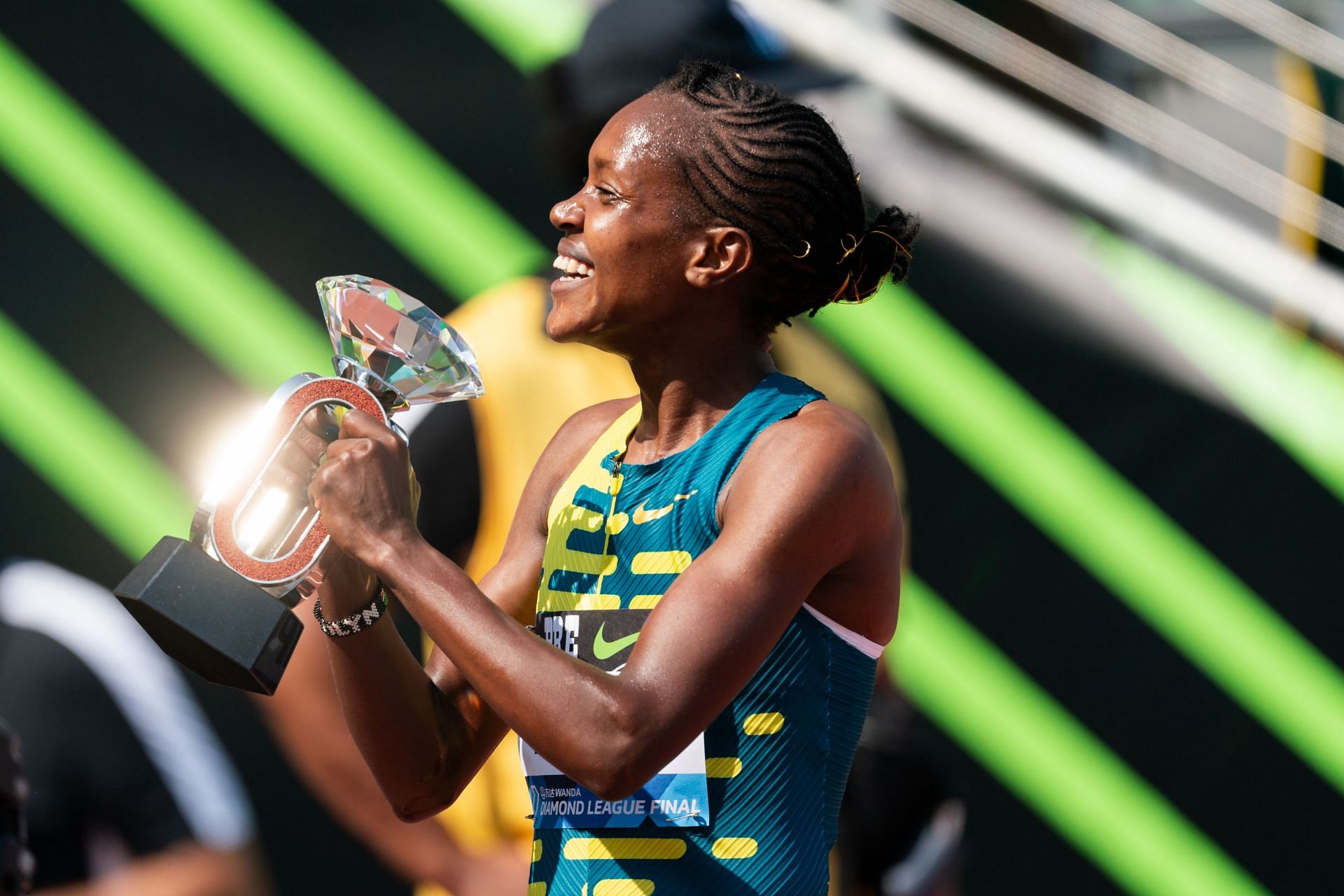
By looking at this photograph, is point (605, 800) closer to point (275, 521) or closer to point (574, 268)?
point (275, 521)

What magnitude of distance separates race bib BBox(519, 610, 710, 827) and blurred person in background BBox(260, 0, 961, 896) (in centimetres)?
89

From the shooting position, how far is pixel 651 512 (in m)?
1.48

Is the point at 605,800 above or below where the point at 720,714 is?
below

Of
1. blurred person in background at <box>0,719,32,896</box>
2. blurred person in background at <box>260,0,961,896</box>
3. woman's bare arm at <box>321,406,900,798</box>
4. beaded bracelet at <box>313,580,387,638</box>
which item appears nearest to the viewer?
woman's bare arm at <box>321,406,900,798</box>

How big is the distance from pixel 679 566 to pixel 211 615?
43 centimetres

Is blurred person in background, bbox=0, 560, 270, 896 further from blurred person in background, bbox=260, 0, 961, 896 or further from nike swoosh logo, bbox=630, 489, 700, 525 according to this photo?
nike swoosh logo, bbox=630, 489, 700, 525

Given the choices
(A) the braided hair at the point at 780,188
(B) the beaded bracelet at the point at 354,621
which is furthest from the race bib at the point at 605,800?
(A) the braided hair at the point at 780,188

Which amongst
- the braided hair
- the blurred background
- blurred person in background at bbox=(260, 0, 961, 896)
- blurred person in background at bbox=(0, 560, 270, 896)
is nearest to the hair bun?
the braided hair

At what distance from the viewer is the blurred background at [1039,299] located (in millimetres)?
3203

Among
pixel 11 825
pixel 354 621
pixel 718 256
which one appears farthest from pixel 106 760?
pixel 718 256

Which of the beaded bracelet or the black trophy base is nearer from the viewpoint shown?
the black trophy base

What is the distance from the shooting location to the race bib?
1.40 meters

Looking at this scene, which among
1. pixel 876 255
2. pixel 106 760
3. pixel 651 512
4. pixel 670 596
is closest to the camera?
pixel 670 596

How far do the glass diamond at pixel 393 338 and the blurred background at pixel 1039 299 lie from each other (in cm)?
169
